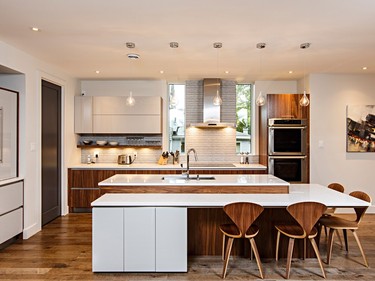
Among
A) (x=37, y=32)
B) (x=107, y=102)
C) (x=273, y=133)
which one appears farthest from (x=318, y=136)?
(x=37, y=32)

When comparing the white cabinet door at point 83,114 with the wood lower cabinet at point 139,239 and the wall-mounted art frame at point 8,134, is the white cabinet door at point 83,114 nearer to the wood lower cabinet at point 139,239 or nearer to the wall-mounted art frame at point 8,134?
the wall-mounted art frame at point 8,134

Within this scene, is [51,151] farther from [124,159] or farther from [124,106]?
[124,106]

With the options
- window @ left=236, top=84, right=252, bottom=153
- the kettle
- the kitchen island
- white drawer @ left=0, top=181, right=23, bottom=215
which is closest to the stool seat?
the kitchen island

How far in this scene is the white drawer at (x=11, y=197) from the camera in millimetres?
3866

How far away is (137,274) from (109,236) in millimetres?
490

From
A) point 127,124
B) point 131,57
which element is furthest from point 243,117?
point 131,57

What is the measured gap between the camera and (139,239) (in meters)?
3.13

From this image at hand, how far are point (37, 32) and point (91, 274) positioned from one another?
2.73 meters

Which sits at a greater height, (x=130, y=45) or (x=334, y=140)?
(x=130, y=45)

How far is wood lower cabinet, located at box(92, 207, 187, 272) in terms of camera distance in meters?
3.11

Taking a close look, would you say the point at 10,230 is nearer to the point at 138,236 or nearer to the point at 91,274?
the point at 91,274

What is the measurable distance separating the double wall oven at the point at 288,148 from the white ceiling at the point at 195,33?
3.27ft

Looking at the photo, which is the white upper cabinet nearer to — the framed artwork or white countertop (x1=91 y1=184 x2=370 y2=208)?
white countertop (x1=91 y1=184 x2=370 y2=208)

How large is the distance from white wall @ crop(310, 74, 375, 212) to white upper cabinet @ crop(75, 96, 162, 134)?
9.75 ft
